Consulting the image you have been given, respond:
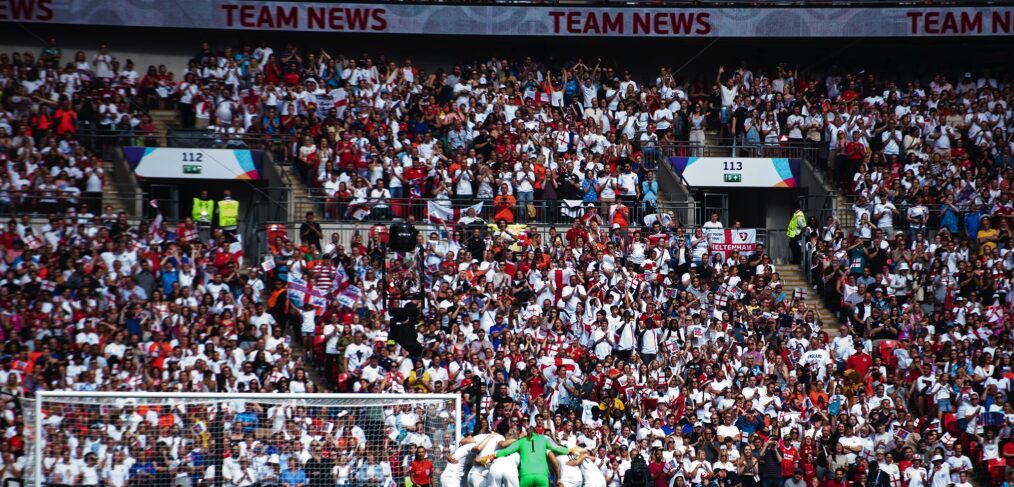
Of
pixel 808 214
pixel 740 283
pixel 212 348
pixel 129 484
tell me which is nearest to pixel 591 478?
pixel 129 484

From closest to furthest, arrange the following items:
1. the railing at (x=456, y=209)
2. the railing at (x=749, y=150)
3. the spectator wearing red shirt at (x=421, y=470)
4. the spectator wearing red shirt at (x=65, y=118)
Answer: the spectator wearing red shirt at (x=421, y=470) < the railing at (x=456, y=209) < the spectator wearing red shirt at (x=65, y=118) < the railing at (x=749, y=150)

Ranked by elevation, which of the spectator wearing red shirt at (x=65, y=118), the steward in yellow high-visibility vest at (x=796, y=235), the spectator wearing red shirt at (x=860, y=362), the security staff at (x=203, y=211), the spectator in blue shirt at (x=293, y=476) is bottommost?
the spectator in blue shirt at (x=293, y=476)

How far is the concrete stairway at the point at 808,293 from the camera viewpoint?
25781 millimetres

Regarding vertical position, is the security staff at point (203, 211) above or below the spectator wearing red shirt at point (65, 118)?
below

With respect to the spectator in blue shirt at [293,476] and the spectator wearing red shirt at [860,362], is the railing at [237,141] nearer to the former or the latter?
the spectator wearing red shirt at [860,362]

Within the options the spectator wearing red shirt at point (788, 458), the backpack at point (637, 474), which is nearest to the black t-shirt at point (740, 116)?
the spectator wearing red shirt at point (788, 458)

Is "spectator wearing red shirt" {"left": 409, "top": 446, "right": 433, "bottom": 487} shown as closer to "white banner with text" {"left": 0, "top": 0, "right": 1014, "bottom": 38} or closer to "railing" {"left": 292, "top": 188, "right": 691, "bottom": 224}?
"railing" {"left": 292, "top": 188, "right": 691, "bottom": 224}

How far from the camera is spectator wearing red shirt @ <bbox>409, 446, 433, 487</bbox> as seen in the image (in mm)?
17250

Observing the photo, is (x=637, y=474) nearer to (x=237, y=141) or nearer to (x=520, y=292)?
(x=520, y=292)

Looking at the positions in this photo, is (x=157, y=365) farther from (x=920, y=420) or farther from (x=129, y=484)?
(x=920, y=420)

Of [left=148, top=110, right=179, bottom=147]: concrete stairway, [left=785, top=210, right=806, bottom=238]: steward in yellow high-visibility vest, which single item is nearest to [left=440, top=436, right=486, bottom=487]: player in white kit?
[left=785, top=210, right=806, bottom=238]: steward in yellow high-visibility vest

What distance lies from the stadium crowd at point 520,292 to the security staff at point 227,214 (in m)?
0.84

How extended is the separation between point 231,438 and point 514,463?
342 cm

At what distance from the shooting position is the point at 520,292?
934 inches
